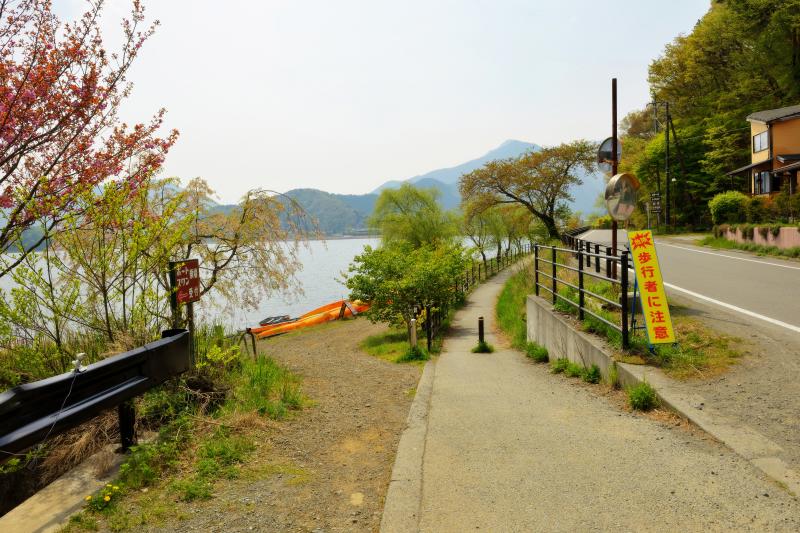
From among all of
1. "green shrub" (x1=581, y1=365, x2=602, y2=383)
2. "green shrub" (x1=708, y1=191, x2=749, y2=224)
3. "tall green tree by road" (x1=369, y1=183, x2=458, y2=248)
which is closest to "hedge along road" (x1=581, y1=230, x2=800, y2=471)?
"green shrub" (x1=581, y1=365, x2=602, y2=383)

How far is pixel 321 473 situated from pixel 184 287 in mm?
2838

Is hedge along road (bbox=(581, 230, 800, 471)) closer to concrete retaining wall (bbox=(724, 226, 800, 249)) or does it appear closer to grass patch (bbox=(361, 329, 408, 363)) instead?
concrete retaining wall (bbox=(724, 226, 800, 249))

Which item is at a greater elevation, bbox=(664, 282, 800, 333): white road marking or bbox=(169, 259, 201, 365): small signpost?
bbox=(169, 259, 201, 365): small signpost

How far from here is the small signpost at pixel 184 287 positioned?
224 inches

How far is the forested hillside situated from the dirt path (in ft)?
145

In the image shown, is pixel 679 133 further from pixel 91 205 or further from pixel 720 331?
pixel 91 205

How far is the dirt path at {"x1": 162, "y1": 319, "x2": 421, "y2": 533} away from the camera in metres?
3.33

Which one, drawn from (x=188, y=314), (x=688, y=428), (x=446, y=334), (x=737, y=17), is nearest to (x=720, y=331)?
(x=688, y=428)

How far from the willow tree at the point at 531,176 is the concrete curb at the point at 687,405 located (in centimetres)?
3244

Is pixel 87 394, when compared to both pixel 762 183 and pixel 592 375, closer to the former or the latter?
pixel 592 375

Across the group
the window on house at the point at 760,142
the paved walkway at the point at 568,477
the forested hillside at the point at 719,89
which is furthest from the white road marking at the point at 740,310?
the forested hillside at the point at 719,89

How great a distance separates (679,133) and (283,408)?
163 feet

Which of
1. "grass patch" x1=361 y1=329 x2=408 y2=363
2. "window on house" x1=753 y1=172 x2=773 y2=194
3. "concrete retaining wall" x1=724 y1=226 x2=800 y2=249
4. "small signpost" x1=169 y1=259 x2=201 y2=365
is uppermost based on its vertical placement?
"window on house" x1=753 y1=172 x2=773 y2=194

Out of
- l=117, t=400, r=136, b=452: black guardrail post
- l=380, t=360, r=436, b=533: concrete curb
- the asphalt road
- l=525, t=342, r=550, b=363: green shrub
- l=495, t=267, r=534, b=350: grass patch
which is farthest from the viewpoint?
l=495, t=267, r=534, b=350: grass patch
